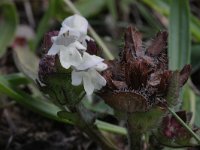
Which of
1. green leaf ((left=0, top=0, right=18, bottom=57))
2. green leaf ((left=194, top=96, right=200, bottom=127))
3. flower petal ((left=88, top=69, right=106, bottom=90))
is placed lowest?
green leaf ((left=194, top=96, right=200, bottom=127))

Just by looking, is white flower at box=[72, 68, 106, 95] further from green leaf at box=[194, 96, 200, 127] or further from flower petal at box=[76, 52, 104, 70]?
green leaf at box=[194, 96, 200, 127]

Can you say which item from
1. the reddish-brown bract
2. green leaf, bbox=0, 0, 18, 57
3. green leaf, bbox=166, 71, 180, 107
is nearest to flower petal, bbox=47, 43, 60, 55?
the reddish-brown bract

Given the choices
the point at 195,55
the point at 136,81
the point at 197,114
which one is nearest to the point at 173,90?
the point at 136,81

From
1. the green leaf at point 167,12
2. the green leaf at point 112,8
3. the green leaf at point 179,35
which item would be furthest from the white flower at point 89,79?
the green leaf at point 112,8

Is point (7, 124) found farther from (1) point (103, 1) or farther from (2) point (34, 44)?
(1) point (103, 1)

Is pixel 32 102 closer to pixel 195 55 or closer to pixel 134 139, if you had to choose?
pixel 134 139

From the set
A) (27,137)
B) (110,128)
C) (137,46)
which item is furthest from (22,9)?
(137,46)
